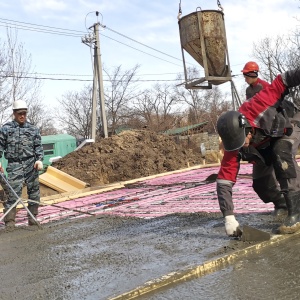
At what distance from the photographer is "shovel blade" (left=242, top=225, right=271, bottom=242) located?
336 centimetres

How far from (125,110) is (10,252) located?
39.2 meters

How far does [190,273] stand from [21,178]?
3725mm

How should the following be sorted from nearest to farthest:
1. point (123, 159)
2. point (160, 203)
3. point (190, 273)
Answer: point (190, 273) → point (160, 203) → point (123, 159)

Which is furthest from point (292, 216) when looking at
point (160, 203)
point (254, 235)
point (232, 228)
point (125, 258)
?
point (160, 203)

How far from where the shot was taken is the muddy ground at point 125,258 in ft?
8.30

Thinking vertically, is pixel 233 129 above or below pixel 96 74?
below

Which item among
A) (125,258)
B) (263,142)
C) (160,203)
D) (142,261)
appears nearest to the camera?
(142,261)

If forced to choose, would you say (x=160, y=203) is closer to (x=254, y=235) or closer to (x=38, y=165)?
(x=38, y=165)

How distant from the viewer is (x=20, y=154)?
227 inches

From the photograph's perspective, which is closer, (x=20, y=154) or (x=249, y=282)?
(x=249, y=282)

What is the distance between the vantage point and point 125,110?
4294cm

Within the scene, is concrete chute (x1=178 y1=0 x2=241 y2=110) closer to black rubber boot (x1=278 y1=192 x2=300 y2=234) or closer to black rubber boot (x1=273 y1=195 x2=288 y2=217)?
black rubber boot (x1=273 y1=195 x2=288 y2=217)

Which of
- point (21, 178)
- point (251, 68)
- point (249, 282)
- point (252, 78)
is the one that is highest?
point (251, 68)

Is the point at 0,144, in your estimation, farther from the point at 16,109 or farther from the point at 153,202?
the point at 153,202
